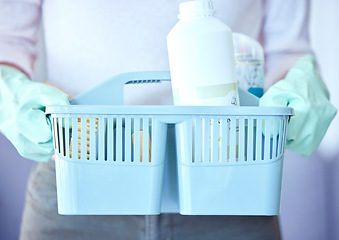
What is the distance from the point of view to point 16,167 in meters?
1.47

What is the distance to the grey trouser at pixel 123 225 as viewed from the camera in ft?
2.59

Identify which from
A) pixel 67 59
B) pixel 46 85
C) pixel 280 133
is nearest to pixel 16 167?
pixel 67 59

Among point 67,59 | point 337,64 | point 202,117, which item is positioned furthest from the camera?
point 337,64

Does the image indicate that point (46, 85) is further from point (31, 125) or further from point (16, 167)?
point (16, 167)

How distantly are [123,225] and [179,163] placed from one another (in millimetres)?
312

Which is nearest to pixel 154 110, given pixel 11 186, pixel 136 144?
pixel 136 144

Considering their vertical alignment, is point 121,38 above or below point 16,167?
above

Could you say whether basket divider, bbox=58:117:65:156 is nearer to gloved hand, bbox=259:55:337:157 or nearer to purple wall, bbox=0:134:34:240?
gloved hand, bbox=259:55:337:157

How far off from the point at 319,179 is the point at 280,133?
1177mm

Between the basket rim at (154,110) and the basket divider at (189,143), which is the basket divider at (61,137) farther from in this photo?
the basket divider at (189,143)

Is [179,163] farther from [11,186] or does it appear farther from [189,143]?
[11,186]

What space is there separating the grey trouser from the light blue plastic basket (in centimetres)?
27

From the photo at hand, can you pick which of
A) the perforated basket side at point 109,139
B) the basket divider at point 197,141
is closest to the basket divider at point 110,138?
the perforated basket side at point 109,139

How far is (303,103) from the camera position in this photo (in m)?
0.64
